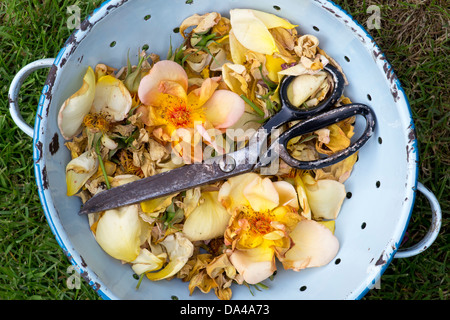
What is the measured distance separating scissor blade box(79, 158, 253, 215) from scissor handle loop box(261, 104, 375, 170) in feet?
0.18

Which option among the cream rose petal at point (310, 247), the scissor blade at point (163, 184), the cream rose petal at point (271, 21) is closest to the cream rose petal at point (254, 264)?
the cream rose petal at point (310, 247)

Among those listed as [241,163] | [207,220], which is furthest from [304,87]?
[207,220]

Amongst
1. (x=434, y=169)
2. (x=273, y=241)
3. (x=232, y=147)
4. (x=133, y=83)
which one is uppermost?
(x=133, y=83)

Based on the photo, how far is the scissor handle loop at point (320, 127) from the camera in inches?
27.8

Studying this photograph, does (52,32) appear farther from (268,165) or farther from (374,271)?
(374,271)

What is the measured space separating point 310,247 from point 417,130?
13.5 inches

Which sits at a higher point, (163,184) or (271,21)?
(271,21)

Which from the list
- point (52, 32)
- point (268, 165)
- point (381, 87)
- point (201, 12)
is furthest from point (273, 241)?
point (52, 32)

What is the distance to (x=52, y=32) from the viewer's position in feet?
3.05

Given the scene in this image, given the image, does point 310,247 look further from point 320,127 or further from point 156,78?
point 156,78

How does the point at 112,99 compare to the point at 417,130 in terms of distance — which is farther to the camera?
the point at 417,130

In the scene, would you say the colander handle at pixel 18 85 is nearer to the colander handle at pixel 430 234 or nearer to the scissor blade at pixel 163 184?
the scissor blade at pixel 163 184

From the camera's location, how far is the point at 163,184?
0.71m

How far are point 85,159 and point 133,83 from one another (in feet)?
0.46
